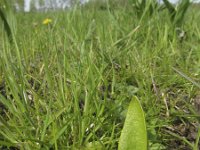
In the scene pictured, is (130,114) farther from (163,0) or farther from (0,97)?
(163,0)

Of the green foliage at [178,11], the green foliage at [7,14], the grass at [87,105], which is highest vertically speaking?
the green foliage at [7,14]

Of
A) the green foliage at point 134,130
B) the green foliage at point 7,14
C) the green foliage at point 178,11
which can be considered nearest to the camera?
the green foliage at point 134,130

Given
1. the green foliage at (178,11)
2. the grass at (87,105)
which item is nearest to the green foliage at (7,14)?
the grass at (87,105)

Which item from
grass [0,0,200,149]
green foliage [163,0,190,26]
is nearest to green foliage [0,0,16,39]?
grass [0,0,200,149]

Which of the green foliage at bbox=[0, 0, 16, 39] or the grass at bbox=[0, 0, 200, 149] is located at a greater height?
the green foliage at bbox=[0, 0, 16, 39]

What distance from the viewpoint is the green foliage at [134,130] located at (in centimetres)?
46

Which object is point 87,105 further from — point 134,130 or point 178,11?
point 178,11

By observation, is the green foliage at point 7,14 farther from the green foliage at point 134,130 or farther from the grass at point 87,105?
the green foliage at point 134,130

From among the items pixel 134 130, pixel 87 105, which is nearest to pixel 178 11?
pixel 87 105

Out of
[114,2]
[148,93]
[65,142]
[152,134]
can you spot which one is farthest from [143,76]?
[114,2]

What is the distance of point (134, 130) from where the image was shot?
48 cm

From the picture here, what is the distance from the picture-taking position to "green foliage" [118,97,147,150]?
464 mm

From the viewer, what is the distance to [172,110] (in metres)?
0.74

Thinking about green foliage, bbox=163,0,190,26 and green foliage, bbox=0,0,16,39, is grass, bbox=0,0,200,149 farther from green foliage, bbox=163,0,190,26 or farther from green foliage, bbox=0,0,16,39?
green foliage, bbox=163,0,190,26
